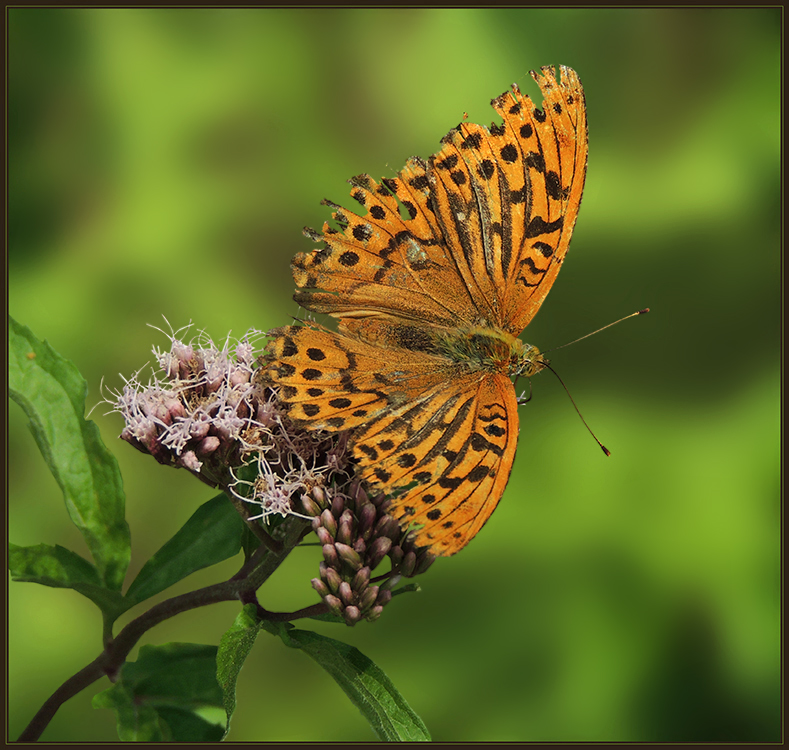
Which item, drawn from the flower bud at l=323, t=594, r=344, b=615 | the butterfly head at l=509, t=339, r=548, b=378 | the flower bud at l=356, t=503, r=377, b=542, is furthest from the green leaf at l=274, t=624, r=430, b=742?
the butterfly head at l=509, t=339, r=548, b=378

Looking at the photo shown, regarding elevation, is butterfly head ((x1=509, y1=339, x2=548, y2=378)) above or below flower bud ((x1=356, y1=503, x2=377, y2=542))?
above

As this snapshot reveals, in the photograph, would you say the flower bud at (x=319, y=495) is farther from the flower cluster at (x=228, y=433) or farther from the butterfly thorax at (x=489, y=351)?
the butterfly thorax at (x=489, y=351)

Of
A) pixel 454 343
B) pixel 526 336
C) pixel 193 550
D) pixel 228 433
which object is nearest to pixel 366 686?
pixel 193 550

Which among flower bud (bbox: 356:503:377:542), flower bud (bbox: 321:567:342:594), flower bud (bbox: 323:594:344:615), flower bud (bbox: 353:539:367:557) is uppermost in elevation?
flower bud (bbox: 356:503:377:542)

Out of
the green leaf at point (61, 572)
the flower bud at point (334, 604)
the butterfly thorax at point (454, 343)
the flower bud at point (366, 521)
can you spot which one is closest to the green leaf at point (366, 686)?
the flower bud at point (334, 604)

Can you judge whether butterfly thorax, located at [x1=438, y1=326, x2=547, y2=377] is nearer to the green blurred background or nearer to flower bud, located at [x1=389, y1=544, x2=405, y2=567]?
flower bud, located at [x1=389, y1=544, x2=405, y2=567]

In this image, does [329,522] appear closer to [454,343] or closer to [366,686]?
[366,686]

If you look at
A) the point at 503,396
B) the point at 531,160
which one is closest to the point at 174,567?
the point at 503,396
